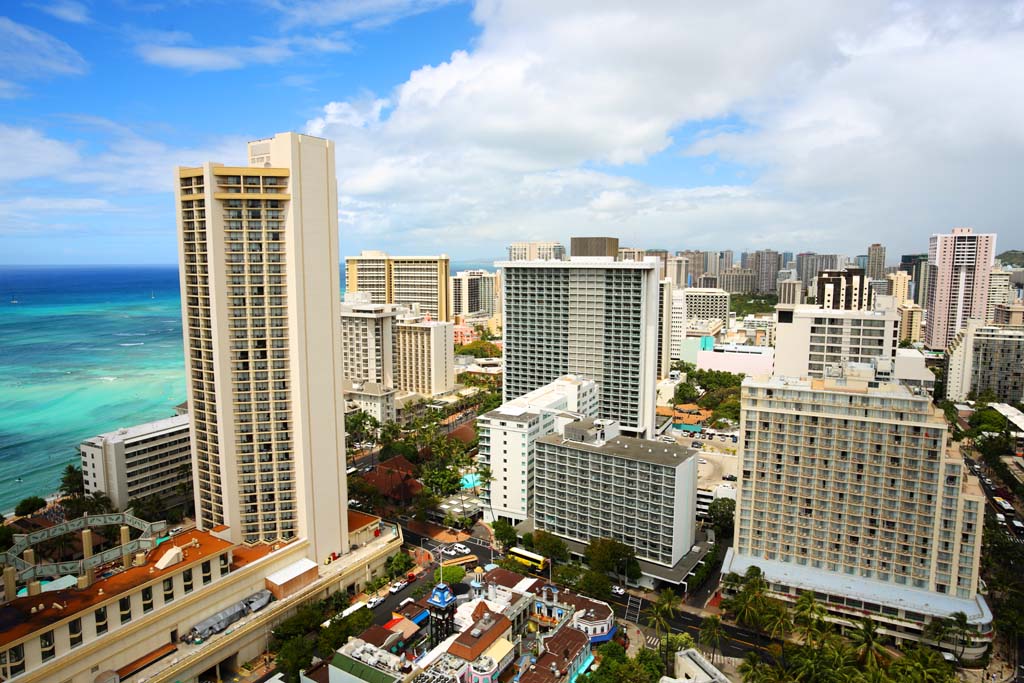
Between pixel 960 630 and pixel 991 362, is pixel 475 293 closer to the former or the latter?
pixel 991 362

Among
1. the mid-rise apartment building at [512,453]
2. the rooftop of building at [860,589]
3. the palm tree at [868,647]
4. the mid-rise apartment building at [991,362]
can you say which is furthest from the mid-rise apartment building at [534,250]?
the palm tree at [868,647]

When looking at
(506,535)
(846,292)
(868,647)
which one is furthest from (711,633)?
(846,292)

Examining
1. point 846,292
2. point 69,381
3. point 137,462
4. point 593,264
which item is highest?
point 593,264

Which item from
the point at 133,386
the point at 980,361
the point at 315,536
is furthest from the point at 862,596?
the point at 133,386

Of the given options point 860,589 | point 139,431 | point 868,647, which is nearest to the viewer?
point 868,647

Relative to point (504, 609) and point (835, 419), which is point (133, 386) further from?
point (835, 419)

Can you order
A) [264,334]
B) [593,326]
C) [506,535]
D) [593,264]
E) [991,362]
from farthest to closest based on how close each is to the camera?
[991,362], [593,326], [593,264], [506,535], [264,334]

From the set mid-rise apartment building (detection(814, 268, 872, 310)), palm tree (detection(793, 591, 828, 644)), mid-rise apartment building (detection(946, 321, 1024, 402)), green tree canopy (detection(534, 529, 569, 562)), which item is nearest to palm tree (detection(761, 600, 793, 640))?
palm tree (detection(793, 591, 828, 644))
